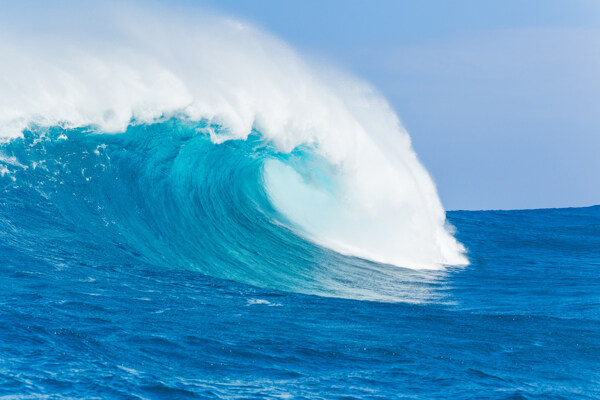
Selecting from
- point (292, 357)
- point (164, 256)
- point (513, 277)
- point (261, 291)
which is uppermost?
point (513, 277)

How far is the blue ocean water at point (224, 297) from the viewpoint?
530cm

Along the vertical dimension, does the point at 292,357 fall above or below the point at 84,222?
below

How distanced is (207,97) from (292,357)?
719 centimetres

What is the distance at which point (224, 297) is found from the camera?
7.90 meters

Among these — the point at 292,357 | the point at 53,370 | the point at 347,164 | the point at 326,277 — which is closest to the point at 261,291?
the point at 326,277

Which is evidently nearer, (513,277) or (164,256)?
(164,256)

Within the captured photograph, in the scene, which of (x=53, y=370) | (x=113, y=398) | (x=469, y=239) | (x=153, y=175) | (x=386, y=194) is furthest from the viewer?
(x=469, y=239)

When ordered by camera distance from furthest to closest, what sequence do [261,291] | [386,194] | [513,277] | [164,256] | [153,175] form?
[386,194] < [153,175] < [513,277] < [164,256] < [261,291]

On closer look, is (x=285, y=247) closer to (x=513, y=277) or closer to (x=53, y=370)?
(x=513, y=277)

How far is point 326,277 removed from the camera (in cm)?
991

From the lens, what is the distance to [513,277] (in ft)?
35.7

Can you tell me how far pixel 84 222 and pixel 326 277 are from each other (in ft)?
10.3

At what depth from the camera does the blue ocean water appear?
5.30m

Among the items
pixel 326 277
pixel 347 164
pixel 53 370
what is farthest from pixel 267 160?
pixel 53 370
